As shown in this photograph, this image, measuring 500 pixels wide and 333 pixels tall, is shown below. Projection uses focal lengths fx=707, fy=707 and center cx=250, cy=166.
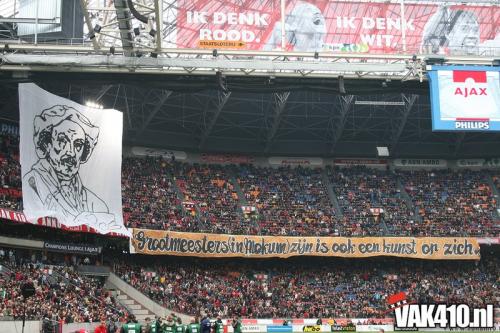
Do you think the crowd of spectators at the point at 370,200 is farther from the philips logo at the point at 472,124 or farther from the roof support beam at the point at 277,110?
the philips logo at the point at 472,124

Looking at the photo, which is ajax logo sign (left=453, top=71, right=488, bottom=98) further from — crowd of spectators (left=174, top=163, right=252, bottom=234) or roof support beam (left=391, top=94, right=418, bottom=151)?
crowd of spectators (left=174, top=163, right=252, bottom=234)

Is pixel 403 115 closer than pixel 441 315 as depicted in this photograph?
No

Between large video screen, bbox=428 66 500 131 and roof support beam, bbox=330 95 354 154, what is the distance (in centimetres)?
1343

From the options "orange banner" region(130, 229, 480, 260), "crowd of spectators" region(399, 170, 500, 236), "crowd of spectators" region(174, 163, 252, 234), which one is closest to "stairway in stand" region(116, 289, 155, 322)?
"orange banner" region(130, 229, 480, 260)

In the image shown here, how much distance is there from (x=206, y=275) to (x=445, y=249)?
1790 centimetres

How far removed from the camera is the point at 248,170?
60281mm

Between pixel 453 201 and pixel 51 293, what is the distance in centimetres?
3561

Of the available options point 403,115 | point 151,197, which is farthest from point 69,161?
point 403,115

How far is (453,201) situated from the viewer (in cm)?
5947

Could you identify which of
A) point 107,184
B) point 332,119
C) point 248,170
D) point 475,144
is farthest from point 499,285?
point 107,184

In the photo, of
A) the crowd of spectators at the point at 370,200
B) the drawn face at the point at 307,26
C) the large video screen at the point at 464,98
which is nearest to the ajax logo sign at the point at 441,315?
the large video screen at the point at 464,98

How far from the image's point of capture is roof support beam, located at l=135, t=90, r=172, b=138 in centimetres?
4997

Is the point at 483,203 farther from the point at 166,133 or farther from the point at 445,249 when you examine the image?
the point at 166,133

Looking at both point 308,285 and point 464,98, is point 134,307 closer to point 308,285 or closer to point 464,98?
point 308,285
